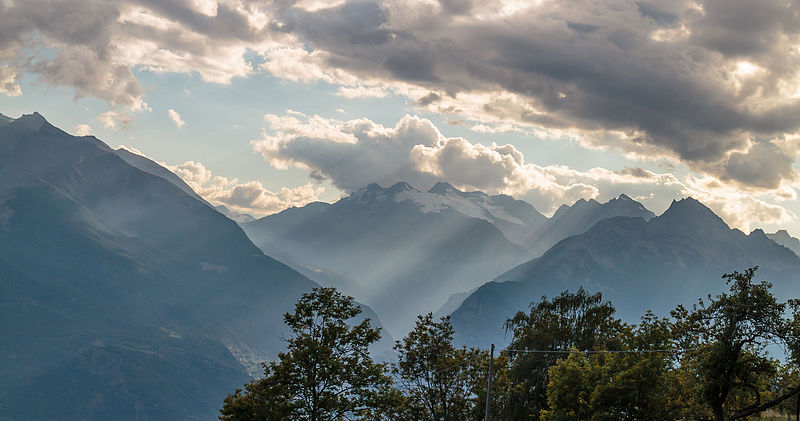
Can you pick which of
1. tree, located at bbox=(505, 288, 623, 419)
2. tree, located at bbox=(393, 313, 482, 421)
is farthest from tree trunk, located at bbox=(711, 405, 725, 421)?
tree, located at bbox=(393, 313, 482, 421)

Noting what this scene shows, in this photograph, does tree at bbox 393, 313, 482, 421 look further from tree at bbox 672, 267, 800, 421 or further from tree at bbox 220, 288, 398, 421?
tree at bbox 672, 267, 800, 421

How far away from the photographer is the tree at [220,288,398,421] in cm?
5509

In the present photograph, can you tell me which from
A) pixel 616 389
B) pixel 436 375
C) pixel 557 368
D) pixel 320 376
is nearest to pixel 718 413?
pixel 616 389

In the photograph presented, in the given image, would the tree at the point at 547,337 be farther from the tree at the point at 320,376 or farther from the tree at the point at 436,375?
the tree at the point at 320,376

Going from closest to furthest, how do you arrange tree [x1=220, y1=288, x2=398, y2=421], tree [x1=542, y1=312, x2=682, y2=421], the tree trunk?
the tree trunk
tree [x1=542, y1=312, x2=682, y2=421]
tree [x1=220, y1=288, x2=398, y2=421]

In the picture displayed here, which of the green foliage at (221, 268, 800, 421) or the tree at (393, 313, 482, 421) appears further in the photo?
the tree at (393, 313, 482, 421)

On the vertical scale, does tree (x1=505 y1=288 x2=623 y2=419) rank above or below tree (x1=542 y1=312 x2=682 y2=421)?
above

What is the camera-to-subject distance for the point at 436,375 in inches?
2509

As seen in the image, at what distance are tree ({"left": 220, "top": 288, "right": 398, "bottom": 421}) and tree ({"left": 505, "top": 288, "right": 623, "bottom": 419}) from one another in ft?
38.8

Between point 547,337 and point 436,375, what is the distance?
1145 cm

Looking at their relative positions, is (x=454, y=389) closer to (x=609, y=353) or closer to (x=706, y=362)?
(x=609, y=353)

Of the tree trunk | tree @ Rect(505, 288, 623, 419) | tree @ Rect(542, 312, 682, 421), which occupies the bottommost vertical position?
the tree trunk

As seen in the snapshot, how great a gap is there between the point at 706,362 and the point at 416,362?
31850mm

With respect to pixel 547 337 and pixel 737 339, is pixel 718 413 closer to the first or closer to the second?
pixel 737 339
